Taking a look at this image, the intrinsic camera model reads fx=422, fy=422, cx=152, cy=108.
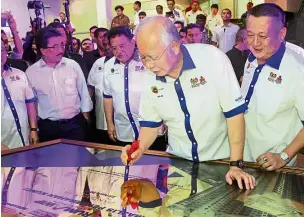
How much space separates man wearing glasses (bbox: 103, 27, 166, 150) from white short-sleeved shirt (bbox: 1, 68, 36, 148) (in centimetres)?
56

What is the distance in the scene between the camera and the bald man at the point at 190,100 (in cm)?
144

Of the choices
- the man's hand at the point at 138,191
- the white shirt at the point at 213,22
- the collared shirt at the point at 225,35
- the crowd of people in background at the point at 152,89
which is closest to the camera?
the man's hand at the point at 138,191

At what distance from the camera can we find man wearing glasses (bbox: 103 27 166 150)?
2.80 metres

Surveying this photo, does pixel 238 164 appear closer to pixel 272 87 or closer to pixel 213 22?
pixel 272 87

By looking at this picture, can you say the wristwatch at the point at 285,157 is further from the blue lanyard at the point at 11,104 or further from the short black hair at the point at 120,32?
the blue lanyard at the point at 11,104

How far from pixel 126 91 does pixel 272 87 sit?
1246 millimetres

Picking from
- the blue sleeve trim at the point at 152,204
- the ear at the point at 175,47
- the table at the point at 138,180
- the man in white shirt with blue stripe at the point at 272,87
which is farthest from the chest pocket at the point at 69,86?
the blue sleeve trim at the point at 152,204

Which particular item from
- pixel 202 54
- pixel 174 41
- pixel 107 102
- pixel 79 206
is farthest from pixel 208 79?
pixel 107 102

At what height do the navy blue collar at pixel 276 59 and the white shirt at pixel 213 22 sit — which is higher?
the white shirt at pixel 213 22

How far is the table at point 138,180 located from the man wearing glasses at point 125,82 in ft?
3.16

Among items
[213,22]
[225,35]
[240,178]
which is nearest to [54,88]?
[240,178]

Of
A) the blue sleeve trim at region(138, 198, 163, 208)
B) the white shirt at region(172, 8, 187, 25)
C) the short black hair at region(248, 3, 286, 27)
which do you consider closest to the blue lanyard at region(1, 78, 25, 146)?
the short black hair at region(248, 3, 286, 27)

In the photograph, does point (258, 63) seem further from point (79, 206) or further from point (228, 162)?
point (79, 206)

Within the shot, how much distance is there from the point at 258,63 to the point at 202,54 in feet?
1.24
